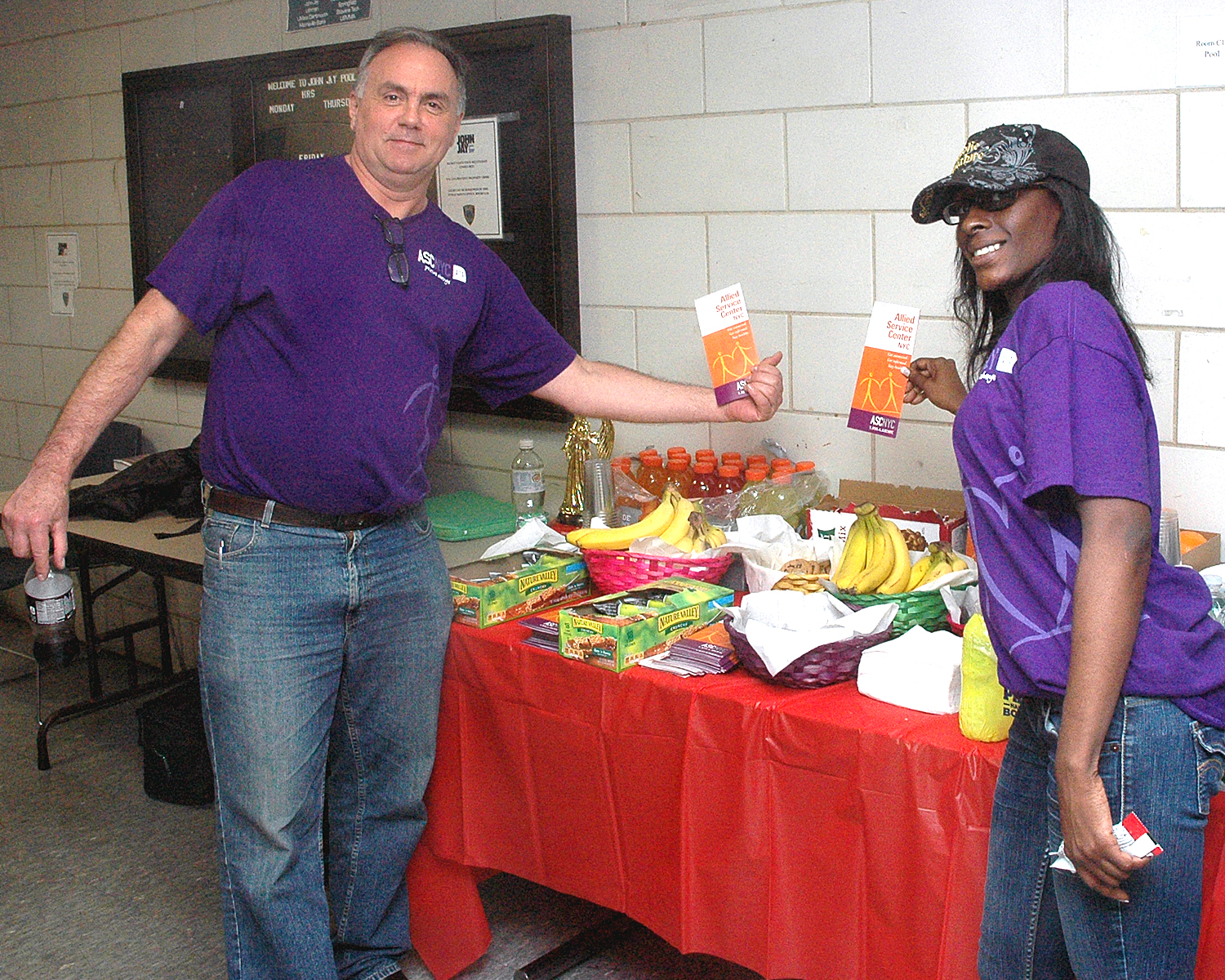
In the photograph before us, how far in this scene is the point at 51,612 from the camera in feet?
10.3

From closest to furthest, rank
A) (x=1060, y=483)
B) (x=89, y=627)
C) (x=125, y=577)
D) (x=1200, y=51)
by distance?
(x=1060, y=483), (x=1200, y=51), (x=125, y=577), (x=89, y=627)

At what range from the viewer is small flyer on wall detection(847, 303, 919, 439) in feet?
6.78

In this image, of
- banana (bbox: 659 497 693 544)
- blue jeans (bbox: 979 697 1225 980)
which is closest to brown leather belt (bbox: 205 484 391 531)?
banana (bbox: 659 497 693 544)

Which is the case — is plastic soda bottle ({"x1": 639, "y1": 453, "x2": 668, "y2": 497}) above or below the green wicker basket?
above

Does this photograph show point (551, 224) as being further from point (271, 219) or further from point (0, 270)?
point (0, 270)

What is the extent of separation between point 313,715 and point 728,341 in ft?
3.28

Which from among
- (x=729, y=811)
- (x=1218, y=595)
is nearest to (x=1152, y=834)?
(x=1218, y=595)

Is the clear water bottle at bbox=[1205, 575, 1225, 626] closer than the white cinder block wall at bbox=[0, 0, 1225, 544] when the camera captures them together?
Yes

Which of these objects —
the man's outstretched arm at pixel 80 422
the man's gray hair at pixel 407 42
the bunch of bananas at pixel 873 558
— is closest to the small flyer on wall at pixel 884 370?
the bunch of bananas at pixel 873 558

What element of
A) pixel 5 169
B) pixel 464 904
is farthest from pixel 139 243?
pixel 464 904

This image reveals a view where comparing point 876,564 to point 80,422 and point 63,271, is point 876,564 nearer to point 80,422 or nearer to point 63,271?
point 80,422

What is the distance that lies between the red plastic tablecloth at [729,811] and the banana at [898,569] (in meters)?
0.22

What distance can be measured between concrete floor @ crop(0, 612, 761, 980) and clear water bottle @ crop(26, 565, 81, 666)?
330 mm

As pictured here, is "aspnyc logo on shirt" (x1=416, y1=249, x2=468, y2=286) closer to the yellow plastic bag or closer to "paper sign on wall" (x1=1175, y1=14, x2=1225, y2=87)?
the yellow plastic bag
